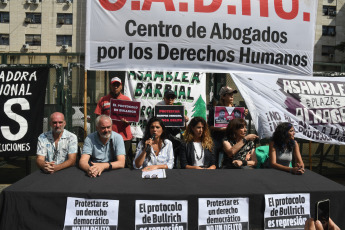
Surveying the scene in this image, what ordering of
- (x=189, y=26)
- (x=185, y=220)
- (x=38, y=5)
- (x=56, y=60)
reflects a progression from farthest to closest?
(x=38, y=5), (x=56, y=60), (x=189, y=26), (x=185, y=220)

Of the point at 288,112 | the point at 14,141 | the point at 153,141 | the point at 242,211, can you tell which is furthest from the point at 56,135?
the point at 288,112

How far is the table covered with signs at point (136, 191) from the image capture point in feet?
12.1

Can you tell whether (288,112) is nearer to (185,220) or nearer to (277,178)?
(277,178)

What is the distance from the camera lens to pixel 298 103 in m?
6.73

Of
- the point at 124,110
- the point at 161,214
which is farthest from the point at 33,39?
the point at 161,214

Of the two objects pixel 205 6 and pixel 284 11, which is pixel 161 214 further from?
pixel 284 11

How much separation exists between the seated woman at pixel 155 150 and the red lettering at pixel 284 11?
2610 mm

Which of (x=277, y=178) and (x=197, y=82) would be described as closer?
(x=277, y=178)

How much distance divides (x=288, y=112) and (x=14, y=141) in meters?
Answer: 4.45

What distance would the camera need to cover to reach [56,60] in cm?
921

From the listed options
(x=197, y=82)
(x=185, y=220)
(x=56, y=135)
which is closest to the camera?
(x=185, y=220)

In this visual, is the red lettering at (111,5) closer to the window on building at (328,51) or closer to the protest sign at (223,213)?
the protest sign at (223,213)

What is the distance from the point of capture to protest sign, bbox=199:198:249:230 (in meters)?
3.77

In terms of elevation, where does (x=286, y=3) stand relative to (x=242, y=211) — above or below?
above
